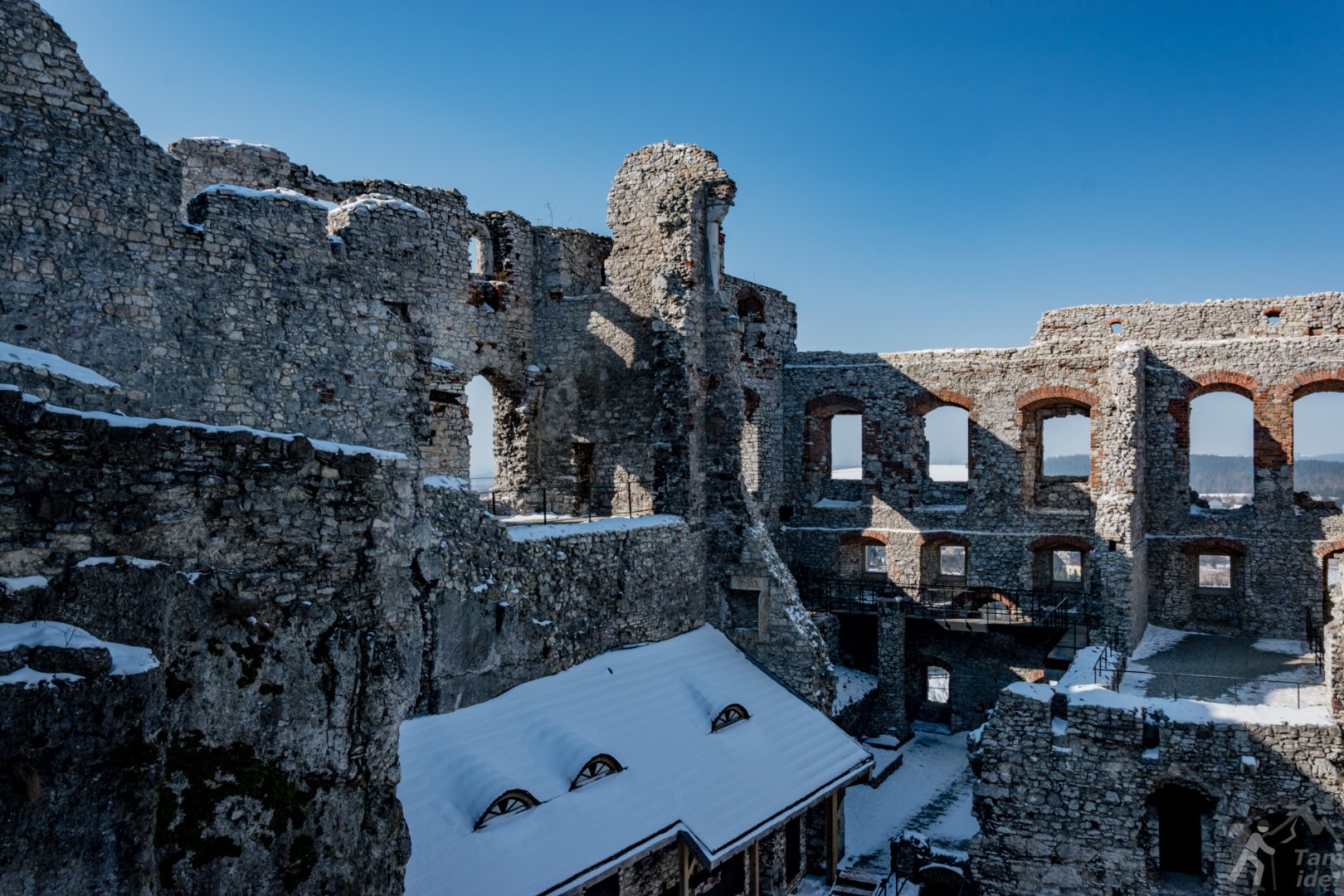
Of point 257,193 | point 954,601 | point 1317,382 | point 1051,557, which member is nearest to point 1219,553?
point 1051,557

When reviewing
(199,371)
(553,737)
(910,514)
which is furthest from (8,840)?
(910,514)

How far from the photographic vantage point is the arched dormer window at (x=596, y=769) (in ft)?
31.6

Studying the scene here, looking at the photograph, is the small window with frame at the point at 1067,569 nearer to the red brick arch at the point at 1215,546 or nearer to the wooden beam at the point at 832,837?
the red brick arch at the point at 1215,546

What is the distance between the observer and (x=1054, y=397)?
20.6 meters

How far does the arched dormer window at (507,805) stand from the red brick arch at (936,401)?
15257 millimetres

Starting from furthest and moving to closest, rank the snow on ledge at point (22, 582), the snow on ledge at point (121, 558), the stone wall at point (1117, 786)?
the stone wall at point (1117, 786) < the snow on ledge at point (121, 558) < the snow on ledge at point (22, 582)

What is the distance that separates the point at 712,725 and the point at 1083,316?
1587 cm

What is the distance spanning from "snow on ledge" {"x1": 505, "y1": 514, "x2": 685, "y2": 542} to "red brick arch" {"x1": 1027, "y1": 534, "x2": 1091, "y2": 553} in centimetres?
1014

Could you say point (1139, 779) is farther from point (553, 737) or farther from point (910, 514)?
point (910, 514)

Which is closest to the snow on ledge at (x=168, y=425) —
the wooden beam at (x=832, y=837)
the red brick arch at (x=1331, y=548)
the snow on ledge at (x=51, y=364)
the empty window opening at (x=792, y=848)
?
the snow on ledge at (x=51, y=364)

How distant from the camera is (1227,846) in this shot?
39.5 feet

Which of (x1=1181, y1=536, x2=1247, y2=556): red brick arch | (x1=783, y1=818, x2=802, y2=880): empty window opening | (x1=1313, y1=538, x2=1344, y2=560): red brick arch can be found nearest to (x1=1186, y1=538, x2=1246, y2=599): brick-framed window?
(x1=1181, y1=536, x2=1247, y2=556): red brick arch
